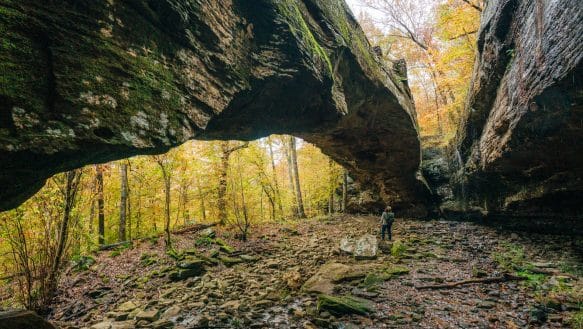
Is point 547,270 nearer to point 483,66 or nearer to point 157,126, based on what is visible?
point 483,66

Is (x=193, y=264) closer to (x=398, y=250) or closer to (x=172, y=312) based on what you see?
(x=172, y=312)

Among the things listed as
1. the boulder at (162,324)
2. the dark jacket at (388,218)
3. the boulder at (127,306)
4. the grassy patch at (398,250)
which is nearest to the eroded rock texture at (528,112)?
the dark jacket at (388,218)

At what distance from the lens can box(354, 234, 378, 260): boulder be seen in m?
8.41

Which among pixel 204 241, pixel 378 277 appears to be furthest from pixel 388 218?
pixel 204 241

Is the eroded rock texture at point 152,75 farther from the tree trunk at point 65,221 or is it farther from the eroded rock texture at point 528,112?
the eroded rock texture at point 528,112

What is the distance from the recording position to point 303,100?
23.9 ft

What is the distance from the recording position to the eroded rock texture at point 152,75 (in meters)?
2.68

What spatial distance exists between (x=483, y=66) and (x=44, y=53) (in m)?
10.8

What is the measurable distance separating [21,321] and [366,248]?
26.3ft

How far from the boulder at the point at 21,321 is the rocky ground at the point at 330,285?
152 cm

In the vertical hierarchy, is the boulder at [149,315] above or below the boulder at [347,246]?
below

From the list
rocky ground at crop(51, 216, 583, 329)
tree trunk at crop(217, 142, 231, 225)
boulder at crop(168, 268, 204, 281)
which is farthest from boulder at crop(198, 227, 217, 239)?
boulder at crop(168, 268, 204, 281)

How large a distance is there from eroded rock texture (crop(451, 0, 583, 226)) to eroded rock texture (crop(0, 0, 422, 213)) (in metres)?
4.01

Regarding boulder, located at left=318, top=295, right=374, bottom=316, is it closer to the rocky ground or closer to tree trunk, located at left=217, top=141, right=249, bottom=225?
the rocky ground
